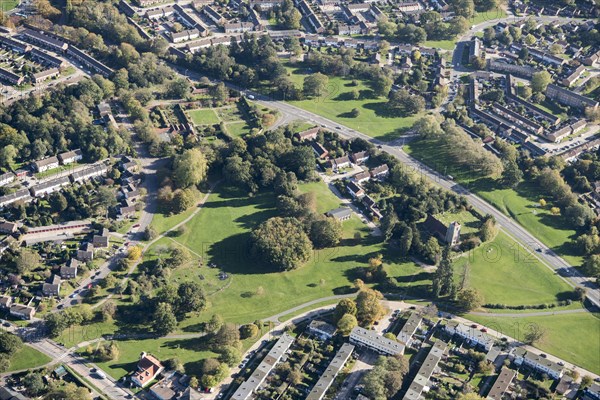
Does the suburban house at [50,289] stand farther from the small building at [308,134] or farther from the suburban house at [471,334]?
the suburban house at [471,334]

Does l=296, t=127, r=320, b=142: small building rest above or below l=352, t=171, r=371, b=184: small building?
above

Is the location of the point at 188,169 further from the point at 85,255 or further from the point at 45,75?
the point at 45,75

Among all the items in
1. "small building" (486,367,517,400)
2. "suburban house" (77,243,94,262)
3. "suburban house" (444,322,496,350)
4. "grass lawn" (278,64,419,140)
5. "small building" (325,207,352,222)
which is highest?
"grass lawn" (278,64,419,140)

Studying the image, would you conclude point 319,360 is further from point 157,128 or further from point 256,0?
point 256,0

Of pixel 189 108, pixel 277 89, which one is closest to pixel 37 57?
pixel 189 108

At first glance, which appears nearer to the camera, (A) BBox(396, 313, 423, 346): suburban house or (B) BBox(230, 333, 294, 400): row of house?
(B) BBox(230, 333, 294, 400): row of house

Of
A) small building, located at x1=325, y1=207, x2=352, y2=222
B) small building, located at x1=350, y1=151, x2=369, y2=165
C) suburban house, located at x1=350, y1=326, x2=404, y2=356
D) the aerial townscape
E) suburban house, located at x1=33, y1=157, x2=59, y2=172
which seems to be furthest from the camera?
small building, located at x1=350, y1=151, x2=369, y2=165

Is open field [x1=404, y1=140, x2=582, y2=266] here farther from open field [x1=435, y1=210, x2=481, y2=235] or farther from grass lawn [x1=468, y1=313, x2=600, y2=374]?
grass lawn [x1=468, y1=313, x2=600, y2=374]

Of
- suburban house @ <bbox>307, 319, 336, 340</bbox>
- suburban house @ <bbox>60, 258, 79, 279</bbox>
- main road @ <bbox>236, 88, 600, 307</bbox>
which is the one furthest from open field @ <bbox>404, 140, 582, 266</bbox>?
suburban house @ <bbox>60, 258, 79, 279</bbox>
